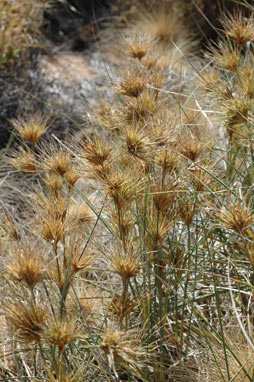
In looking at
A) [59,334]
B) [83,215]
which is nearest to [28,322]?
[59,334]

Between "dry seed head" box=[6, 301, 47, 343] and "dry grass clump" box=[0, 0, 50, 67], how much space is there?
7.30 ft

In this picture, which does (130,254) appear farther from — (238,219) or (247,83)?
(247,83)

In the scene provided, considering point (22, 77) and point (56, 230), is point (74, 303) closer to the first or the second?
point (56, 230)

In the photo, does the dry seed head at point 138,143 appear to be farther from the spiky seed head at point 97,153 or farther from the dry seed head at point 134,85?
the dry seed head at point 134,85

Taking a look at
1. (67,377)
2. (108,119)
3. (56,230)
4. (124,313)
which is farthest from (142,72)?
(67,377)

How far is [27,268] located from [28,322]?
0.09 metres

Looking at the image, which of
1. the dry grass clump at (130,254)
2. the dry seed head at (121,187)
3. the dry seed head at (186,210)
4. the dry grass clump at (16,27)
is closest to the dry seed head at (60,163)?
the dry grass clump at (130,254)

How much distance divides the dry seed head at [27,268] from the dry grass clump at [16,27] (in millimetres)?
2153

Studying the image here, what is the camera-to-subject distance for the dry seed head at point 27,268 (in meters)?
0.83

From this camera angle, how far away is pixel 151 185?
1.06 m

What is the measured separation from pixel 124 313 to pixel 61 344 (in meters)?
0.15

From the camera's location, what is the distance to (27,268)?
83cm

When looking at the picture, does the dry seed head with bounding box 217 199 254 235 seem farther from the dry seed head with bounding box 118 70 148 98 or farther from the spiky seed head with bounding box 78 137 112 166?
the dry seed head with bounding box 118 70 148 98

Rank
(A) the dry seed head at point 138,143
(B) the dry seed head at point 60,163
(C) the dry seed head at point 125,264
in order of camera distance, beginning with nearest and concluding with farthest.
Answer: (C) the dry seed head at point 125,264 < (A) the dry seed head at point 138,143 < (B) the dry seed head at point 60,163
